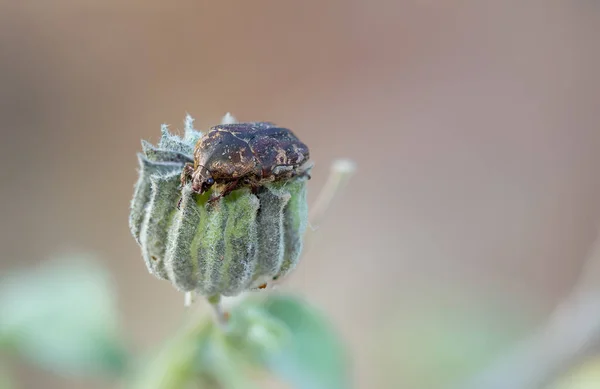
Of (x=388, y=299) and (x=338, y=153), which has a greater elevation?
(x=338, y=153)

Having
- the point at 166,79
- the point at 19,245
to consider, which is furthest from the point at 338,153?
the point at 19,245

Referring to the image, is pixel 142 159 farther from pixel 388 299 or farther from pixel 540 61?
pixel 540 61

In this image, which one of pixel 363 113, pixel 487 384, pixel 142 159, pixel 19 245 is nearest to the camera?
pixel 142 159

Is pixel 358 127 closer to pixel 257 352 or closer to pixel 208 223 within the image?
pixel 257 352

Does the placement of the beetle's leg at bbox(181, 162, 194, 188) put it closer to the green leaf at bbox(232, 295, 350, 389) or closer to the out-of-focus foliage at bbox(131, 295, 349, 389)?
the out-of-focus foliage at bbox(131, 295, 349, 389)

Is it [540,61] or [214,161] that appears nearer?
[214,161]

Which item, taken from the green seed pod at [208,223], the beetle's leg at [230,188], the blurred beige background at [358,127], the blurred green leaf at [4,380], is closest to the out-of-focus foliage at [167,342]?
the blurred green leaf at [4,380]
